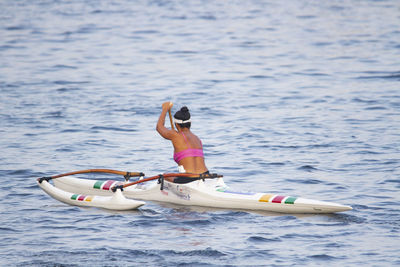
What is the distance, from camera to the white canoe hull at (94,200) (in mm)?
12883

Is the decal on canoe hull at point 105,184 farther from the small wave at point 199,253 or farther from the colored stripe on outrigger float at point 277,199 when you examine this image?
the small wave at point 199,253

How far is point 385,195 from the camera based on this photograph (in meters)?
13.6

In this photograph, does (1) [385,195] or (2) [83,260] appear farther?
(1) [385,195]

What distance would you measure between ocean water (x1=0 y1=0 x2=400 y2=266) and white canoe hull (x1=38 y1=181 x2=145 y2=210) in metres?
0.16

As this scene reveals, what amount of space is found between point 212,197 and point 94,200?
2016 mm

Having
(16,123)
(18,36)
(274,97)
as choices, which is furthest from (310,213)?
(18,36)

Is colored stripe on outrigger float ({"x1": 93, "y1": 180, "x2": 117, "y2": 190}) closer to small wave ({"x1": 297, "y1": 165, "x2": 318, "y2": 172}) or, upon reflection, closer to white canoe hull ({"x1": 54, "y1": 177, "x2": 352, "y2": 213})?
white canoe hull ({"x1": 54, "y1": 177, "x2": 352, "y2": 213})

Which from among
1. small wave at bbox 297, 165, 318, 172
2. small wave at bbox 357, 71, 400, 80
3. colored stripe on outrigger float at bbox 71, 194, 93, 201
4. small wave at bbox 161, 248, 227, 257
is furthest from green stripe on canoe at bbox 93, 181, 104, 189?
small wave at bbox 357, 71, 400, 80

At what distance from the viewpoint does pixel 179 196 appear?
43.3 ft

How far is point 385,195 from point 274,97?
36.1ft

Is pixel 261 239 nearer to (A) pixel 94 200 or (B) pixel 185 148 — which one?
(B) pixel 185 148

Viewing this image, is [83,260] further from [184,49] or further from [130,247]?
[184,49]

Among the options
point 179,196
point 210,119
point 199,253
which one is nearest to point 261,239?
point 199,253

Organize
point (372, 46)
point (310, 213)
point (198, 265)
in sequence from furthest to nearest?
point (372, 46)
point (310, 213)
point (198, 265)
